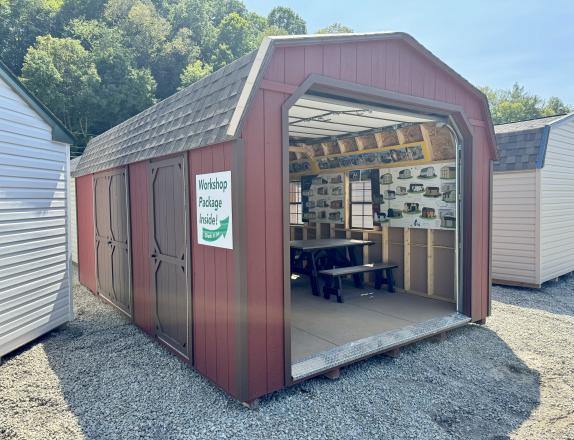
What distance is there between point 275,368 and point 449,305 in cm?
367

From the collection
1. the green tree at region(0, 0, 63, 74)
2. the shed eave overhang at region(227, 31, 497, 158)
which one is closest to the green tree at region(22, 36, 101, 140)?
the green tree at region(0, 0, 63, 74)

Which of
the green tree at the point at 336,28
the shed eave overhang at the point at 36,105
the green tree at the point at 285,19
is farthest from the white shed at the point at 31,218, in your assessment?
the green tree at the point at 336,28

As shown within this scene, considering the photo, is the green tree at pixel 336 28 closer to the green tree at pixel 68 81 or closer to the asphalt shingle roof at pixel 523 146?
the green tree at pixel 68 81

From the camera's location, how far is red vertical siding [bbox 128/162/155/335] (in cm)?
529

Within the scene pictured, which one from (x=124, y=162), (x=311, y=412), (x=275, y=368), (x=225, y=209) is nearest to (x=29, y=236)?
(x=124, y=162)

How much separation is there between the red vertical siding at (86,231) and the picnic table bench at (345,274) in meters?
4.66

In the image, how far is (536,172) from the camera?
25.8ft

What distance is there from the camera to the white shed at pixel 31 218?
186 inches

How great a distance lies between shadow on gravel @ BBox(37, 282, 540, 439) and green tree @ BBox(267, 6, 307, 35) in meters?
53.9

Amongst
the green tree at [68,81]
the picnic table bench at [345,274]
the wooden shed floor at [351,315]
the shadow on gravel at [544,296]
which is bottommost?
the shadow on gravel at [544,296]

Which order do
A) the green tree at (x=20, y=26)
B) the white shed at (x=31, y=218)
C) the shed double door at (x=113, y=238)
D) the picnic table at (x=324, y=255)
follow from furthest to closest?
the green tree at (x=20, y=26) → the picnic table at (x=324, y=255) → the shed double door at (x=113, y=238) → the white shed at (x=31, y=218)

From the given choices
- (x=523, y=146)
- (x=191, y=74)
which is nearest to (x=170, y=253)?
(x=523, y=146)

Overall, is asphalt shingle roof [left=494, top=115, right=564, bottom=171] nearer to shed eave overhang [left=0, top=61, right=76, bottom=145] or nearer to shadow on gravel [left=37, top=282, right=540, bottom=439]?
shadow on gravel [left=37, top=282, right=540, bottom=439]

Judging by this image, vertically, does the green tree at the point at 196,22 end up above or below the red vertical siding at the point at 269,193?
above
